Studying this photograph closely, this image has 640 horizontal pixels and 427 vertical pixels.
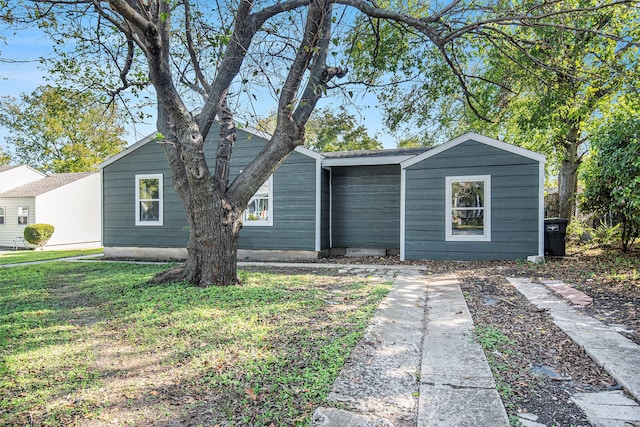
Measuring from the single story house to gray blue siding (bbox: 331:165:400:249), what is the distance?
0.03 metres

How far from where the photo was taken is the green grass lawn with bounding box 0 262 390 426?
92.5 inches

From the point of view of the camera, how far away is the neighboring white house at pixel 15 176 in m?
20.4

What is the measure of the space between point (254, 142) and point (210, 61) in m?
3.48

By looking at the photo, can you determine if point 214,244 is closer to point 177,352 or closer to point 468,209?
point 177,352

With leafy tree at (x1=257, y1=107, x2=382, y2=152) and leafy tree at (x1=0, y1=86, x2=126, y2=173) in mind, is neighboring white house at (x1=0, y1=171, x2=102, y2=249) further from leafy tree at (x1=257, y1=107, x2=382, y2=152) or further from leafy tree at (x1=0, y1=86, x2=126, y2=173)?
leafy tree at (x1=257, y1=107, x2=382, y2=152)

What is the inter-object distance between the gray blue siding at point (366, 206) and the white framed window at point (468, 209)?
1.72 m

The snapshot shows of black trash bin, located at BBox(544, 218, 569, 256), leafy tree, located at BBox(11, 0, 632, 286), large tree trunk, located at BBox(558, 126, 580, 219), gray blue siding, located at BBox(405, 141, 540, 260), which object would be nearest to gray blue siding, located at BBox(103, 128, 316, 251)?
gray blue siding, located at BBox(405, 141, 540, 260)

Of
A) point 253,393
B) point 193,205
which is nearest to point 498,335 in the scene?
point 253,393

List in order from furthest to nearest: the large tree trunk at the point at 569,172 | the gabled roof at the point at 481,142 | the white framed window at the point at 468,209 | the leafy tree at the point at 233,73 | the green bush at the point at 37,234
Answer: the green bush at the point at 37,234
the large tree trunk at the point at 569,172
the white framed window at the point at 468,209
the gabled roof at the point at 481,142
the leafy tree at the point at 233,73

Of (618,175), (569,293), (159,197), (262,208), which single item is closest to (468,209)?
(618,175)

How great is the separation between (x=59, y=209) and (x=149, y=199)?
10.6 metres

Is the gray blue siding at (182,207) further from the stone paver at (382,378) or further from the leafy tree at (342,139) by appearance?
the leafy tree at (342,139)

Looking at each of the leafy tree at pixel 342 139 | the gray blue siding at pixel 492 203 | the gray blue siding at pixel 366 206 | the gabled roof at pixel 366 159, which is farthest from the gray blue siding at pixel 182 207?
the leafy tree at pixel 342 139

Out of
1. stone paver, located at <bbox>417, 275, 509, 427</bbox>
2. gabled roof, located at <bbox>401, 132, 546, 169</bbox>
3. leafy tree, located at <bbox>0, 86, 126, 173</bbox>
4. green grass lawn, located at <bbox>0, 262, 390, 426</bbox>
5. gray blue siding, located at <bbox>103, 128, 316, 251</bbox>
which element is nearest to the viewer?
stone paver, located at <bbox>417, 275, 509, 427</bbox>
